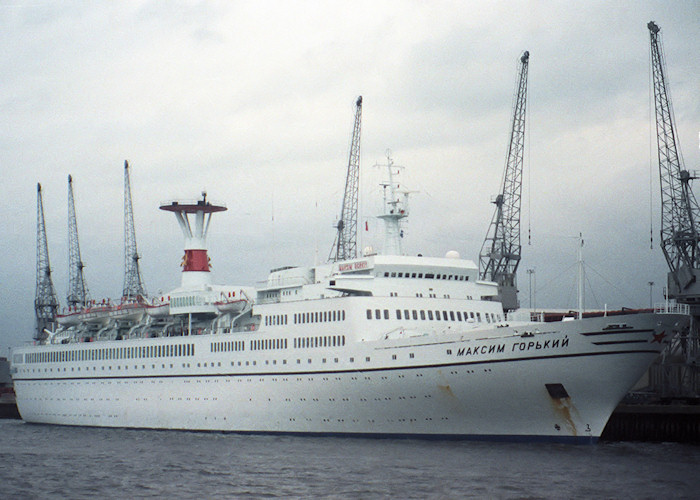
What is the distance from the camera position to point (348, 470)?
105 ft

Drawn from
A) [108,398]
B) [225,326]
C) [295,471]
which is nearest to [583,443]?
[295,471]

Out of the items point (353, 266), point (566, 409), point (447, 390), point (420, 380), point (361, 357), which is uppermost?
point (353, 266)

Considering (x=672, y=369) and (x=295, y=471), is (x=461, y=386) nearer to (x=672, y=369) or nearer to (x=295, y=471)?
(x=295, y=471)

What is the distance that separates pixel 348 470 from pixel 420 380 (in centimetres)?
685

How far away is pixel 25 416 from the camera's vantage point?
63.0 m

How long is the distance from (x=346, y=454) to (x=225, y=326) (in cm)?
1570

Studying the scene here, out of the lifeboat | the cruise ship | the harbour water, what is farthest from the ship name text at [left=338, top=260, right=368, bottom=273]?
the harbour water

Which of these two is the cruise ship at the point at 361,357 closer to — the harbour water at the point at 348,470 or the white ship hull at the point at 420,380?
the white ship hull at the point at 420,380

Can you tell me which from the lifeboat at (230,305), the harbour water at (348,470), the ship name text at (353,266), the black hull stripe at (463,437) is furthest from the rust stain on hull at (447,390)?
the lifeboat at (230,305)

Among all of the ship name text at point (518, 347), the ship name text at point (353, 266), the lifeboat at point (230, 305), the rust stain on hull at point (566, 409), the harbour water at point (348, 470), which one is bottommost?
the harbour water at point (348, 470)

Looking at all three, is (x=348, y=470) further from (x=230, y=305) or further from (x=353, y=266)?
(x=230, y=305)

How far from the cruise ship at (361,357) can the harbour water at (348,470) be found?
1.29m

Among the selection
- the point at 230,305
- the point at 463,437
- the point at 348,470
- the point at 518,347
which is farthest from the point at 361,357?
the point at 230,305

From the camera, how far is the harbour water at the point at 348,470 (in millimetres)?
28516
